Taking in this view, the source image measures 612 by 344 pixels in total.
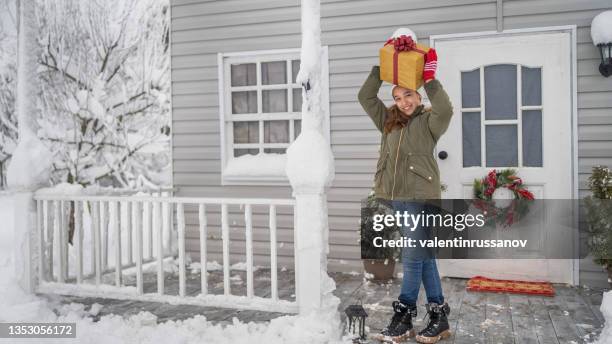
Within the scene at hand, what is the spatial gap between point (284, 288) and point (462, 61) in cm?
256

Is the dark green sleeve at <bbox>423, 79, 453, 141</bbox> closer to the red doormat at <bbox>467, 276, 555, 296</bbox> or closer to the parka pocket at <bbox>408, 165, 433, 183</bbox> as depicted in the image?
the parka pocket at <bbox>408, 165, 433, 183</bbox>

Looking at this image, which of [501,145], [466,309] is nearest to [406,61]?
[466,309]

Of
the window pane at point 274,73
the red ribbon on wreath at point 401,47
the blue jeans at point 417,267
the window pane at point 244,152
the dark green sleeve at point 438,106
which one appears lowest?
the blue jeans at point 417,267

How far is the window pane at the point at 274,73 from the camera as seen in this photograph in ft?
17.4

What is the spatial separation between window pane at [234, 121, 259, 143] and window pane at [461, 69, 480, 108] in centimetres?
212

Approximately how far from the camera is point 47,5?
8367mm

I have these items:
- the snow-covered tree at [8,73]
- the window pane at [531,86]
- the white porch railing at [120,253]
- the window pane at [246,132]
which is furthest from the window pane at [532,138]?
the snow-covered tree at [8,73]

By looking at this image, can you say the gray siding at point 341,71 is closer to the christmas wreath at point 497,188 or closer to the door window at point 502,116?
the door window at point 502,116

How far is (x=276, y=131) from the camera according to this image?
5344 millimetres

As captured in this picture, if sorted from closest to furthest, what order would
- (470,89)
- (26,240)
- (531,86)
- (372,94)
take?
(372,94), (26,240), (531,86), (470,89)

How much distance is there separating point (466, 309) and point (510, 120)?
1780 millimetres

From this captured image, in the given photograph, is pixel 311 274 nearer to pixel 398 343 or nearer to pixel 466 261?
pixel 398 343

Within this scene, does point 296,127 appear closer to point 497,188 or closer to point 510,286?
point 497,188

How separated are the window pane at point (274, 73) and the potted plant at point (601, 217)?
2.98 meters
